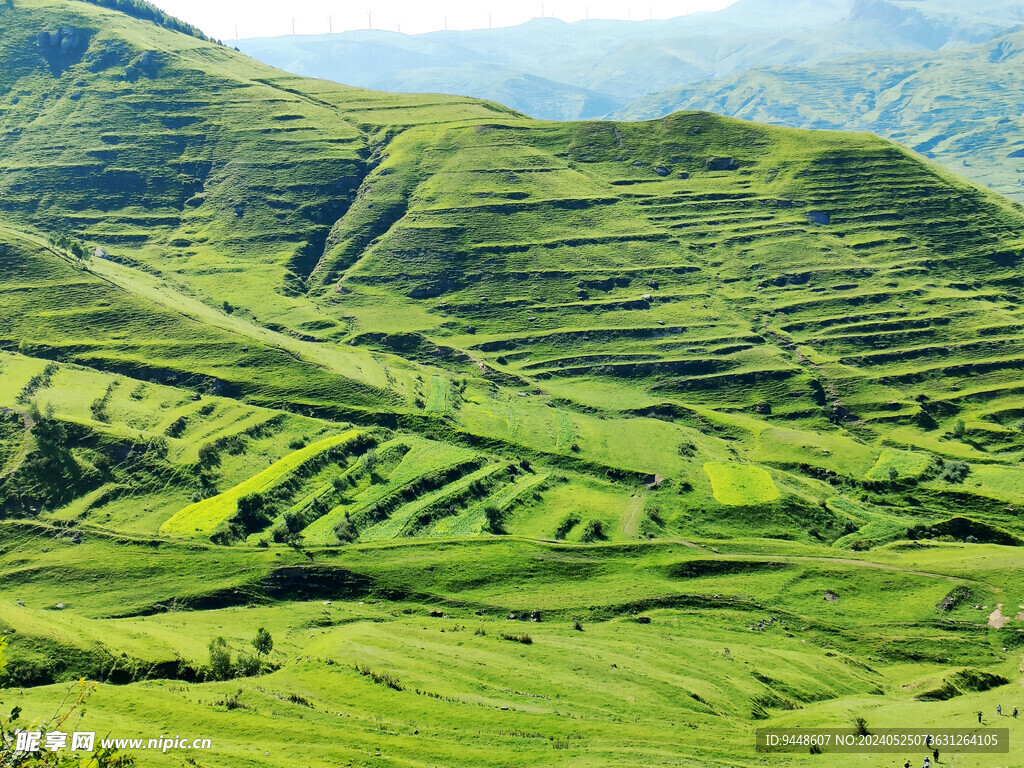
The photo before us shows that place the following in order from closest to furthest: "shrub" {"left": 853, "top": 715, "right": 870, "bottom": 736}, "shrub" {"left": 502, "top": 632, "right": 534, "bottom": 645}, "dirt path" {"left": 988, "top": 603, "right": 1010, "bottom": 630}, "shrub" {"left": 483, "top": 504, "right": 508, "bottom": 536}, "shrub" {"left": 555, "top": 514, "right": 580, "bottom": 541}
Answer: "shrub" {"left": 853, "top": 715, "right": 870, "bottom": 736}, "shrub" {"left": 502, "top": 632, "right": 534, "bottom": 645}, "dirt path" {"left": 988, "top": 603, "right": 1010, "bottom": 630}, "shrub" {"left": 483, "top": 504, "right": 508, "bottom": 536}, "shrub" {"left": 555, "top": 514, "right": 580, "bottom": 541}

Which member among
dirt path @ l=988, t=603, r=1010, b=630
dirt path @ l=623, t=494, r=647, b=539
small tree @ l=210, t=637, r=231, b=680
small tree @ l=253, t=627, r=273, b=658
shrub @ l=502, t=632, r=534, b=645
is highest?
small tree @ l=210, t=637, r=231, b=680

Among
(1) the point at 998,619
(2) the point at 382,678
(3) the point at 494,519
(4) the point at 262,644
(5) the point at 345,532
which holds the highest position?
(2) the point at 382,678

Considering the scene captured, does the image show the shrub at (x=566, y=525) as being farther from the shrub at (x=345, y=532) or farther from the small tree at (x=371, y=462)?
the small tree at (x=371, y=462)

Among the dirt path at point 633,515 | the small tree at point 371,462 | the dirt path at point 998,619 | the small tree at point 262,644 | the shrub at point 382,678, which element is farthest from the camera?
the small tree at point 371,462

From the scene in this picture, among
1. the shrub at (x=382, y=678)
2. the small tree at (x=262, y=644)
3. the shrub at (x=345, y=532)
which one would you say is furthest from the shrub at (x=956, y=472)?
the small tree at (x=262, y=644)

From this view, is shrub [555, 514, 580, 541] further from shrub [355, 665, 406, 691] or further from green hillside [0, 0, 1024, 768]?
shrub [355, 665, 406, 691]

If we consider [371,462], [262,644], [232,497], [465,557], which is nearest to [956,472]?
[465,557]

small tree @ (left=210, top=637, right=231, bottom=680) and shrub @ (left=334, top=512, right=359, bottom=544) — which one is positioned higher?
small tree @ (left=210, top=637, right=231, bottom=680)

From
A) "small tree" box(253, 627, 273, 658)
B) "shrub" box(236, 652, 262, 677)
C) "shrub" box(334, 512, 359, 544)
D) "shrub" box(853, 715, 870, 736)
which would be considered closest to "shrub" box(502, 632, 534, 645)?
"small tree" box(253, 627, 273, 658)

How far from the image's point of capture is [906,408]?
650 ft

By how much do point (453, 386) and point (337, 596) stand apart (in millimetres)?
84337

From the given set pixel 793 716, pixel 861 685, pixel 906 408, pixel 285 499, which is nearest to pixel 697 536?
pixel 861 685

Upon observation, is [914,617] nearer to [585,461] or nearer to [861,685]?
[861,685]

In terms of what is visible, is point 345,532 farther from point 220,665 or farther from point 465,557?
point 220,665
